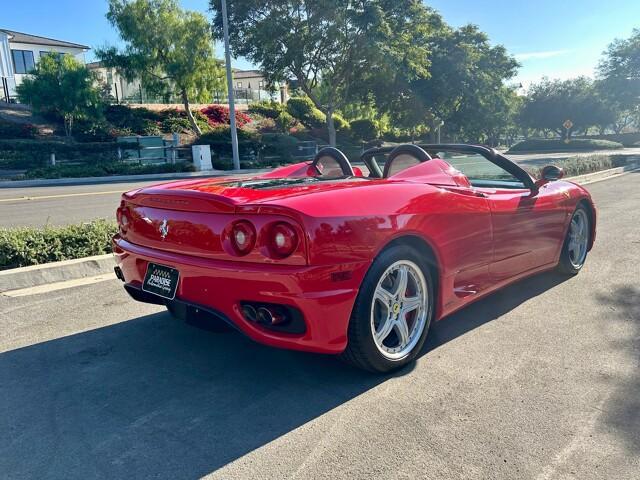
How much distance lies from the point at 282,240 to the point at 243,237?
22 centimetres

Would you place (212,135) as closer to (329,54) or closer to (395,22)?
(329,54)

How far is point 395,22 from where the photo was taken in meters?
28.3

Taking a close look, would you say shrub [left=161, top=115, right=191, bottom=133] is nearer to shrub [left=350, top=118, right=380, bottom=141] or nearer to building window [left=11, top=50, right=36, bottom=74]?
building window [left=11, top=50, right=36, bottom=74]

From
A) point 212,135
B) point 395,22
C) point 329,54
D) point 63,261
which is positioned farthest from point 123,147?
point 63,261

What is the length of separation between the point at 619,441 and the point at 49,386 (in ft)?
9.45

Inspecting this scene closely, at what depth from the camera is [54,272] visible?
15.5 feet

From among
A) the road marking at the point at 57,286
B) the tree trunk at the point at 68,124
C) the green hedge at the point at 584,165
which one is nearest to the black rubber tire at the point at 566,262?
the road marking at the point at 57,286

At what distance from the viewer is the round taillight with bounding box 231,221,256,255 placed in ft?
8.31

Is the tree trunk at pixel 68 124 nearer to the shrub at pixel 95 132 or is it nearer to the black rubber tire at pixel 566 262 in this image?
the shrub at pixel 95 132

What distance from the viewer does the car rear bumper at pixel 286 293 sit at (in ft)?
7.98

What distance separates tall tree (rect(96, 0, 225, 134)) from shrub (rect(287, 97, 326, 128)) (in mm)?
15308

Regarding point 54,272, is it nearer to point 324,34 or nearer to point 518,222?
point 518,222

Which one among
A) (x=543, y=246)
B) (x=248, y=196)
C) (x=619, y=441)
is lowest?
(x=619, y=441)

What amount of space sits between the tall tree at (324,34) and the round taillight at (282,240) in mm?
25837
